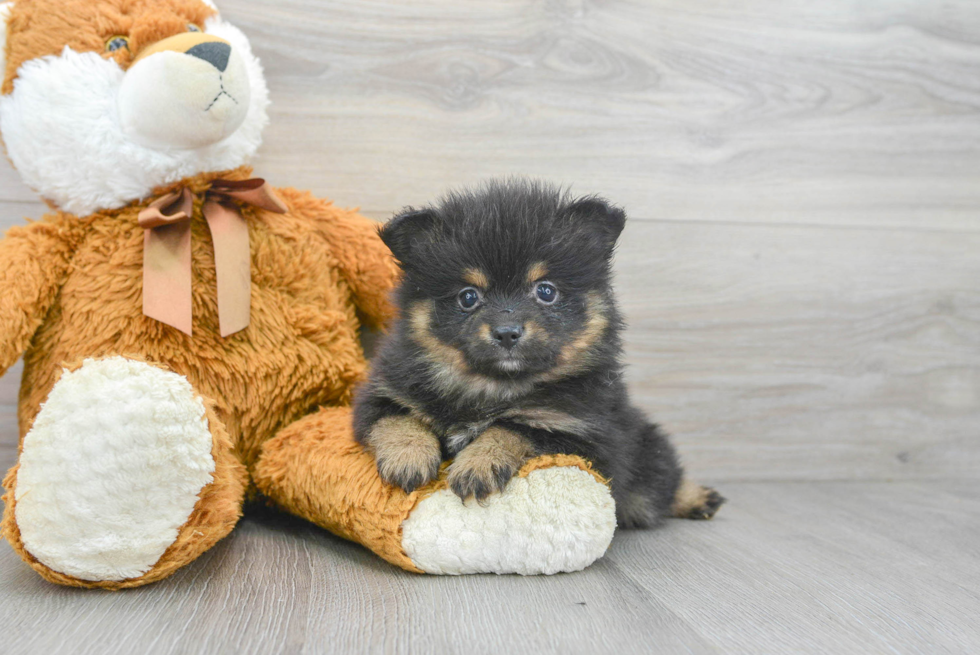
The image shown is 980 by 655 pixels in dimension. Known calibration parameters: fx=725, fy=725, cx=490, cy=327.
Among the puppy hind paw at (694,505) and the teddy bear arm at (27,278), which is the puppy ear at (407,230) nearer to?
the teddy bear arm at (27,278)

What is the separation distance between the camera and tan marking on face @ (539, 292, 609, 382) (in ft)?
5.01

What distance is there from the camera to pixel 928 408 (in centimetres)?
251

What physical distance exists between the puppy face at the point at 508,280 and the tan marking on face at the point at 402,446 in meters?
0.15

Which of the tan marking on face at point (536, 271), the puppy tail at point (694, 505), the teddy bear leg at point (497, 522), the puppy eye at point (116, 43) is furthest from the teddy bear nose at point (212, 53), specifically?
the puppy tail at point (694, 505)

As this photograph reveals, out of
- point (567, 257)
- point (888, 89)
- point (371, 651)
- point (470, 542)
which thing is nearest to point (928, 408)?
point (888, 89)

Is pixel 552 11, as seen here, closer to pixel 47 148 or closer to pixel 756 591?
pixel 47 148

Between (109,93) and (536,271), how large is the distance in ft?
3.37

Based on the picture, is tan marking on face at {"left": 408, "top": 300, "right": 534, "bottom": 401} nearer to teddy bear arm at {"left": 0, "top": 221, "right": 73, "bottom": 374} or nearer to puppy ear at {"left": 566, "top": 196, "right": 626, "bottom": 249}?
puppy ear at {"left": 566, "top": 196, "right": 626, "bottom": 249}

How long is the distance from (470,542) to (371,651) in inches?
13.2

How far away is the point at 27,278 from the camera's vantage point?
1.59 meters

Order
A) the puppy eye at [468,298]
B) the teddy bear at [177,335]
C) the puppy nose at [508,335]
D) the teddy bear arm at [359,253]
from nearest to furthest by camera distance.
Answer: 1. the teddy bear at [177,335]
2. the puppy nose at [508,335]
3. the puppy eye at [468,298]
4. the teddy bear arm at [359,253]

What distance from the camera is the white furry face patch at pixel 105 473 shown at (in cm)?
127

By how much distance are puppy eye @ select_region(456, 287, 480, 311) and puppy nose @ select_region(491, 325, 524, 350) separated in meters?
0.13

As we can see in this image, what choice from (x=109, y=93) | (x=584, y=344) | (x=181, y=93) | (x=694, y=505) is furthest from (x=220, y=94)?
(x=694, y=505)
